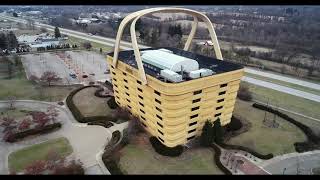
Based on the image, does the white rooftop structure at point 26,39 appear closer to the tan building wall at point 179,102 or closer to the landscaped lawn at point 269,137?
the tan building wall at point 179,102

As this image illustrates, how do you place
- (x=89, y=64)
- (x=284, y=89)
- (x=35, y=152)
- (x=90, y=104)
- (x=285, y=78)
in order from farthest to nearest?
(x=89, y=64) → (x=285, y=78) → (x=284, y=89) → (x=90, y=104) → (x=35, y=152)

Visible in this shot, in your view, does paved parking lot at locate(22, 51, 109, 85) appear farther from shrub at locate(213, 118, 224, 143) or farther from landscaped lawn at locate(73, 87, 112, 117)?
shrub at locate(213, 118, 224, 143)

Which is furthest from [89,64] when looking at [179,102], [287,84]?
[287,84]

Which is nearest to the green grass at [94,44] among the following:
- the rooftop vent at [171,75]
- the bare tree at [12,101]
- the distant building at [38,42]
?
the distant building at [38,42]

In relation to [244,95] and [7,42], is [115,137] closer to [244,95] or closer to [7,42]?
[244,95]
